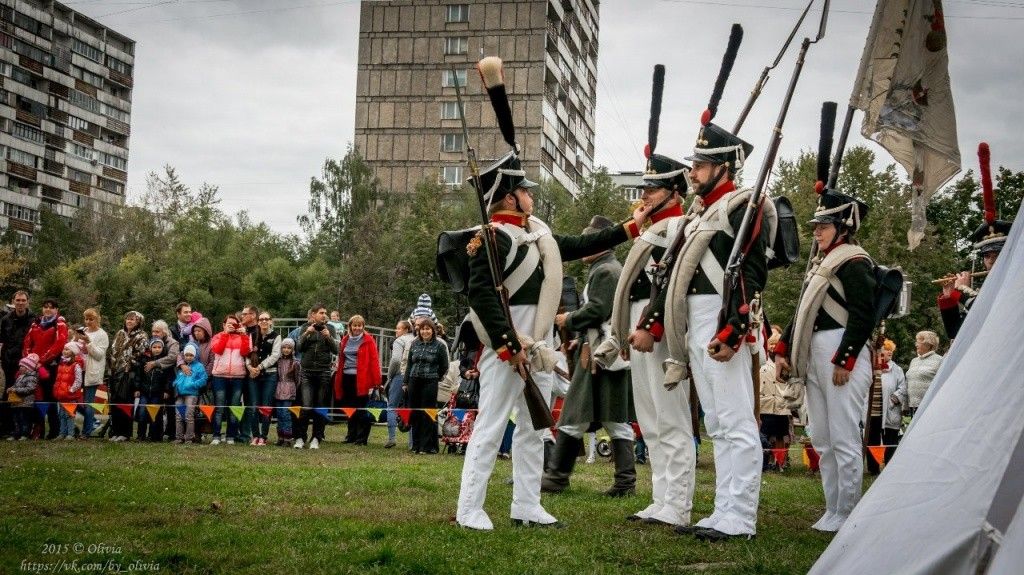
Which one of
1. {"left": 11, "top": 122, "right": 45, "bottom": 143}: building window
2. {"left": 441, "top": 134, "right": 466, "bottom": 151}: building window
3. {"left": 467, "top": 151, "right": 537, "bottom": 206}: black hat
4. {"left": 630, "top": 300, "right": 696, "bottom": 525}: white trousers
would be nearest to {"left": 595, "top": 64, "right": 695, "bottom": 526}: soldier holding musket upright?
{"left": 630, "top": 300, "right": 696, "bottom": 525}: white trousers

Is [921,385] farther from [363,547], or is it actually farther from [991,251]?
[363,547]

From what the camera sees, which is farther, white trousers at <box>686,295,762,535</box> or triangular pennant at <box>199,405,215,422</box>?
triangular pennant at <box>199,405,215,422</box>

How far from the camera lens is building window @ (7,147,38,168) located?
335 ft

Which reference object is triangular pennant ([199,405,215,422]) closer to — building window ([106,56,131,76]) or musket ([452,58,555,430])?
musket ([452,58,555,430])

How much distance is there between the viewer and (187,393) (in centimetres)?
1714

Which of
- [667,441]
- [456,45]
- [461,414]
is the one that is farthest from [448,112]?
[667,441]

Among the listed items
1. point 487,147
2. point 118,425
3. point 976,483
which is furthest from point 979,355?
point 487,147

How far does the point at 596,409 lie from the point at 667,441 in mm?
2687

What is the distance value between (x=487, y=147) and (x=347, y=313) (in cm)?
2569

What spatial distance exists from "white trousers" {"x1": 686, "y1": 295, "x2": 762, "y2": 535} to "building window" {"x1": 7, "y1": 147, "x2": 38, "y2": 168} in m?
107

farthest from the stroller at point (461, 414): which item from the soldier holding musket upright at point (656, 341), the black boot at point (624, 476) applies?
the soldier holding musket upright at point (656, 341)

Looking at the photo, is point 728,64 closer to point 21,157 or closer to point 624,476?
point 624,476

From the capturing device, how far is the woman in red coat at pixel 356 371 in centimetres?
1822

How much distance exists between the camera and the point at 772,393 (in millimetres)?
16141
